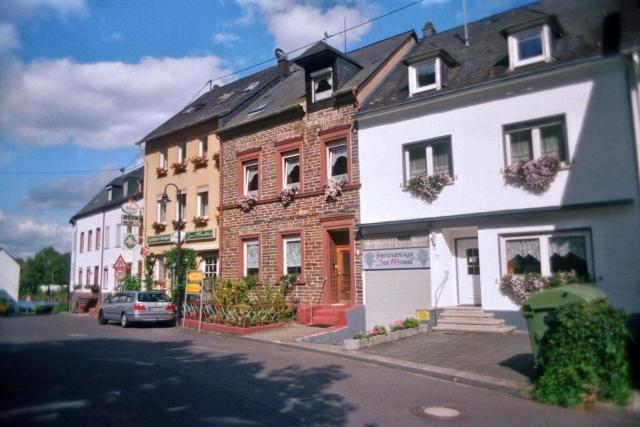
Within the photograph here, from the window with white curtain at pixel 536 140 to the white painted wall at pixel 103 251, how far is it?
2230 cm

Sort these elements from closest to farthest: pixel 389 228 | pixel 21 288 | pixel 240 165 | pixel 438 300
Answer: pixel 21 288
pixel 438 300
pixel 389 228
pixel 240 165

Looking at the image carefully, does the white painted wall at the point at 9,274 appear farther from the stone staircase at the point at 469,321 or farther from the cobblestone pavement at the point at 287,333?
the stone staircase at the point at 469,321

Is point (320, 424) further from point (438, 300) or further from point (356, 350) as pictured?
point (438, 300)

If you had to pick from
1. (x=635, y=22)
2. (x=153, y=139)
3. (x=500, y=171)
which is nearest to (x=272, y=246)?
(x=500, y=171)

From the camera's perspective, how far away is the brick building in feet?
59.0

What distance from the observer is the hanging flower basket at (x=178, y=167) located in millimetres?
25219

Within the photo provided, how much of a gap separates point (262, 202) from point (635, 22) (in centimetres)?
1320

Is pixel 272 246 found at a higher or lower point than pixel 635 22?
lower

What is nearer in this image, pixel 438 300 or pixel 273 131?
pixel 438 300

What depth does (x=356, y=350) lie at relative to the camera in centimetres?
1231

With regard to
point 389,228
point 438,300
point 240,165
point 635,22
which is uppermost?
point 635,22

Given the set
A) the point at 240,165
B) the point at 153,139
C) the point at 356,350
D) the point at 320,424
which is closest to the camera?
the point at 320,424

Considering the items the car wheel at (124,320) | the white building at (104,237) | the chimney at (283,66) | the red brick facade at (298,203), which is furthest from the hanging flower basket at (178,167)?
the car wheel at (124,320)

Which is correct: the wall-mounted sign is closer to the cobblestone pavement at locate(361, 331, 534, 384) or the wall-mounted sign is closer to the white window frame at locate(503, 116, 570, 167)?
the cobblestone pavement at locate(361, 331, 534, 384)
